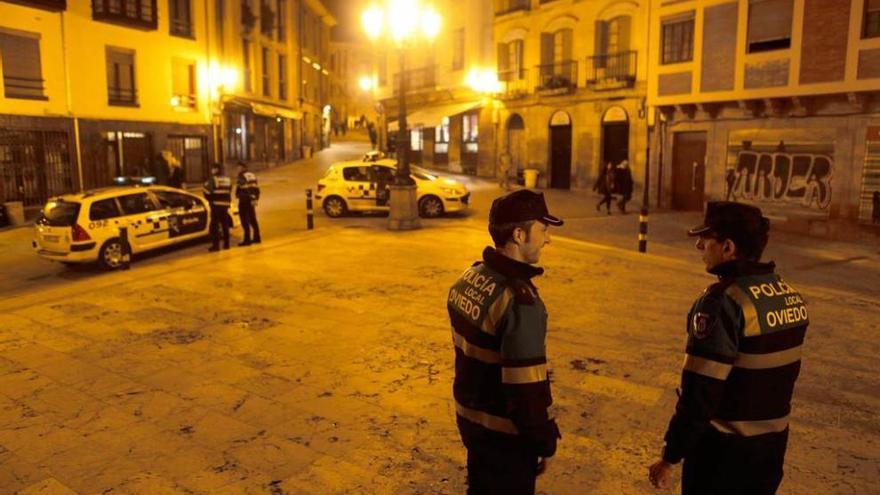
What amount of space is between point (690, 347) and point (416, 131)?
34233mm

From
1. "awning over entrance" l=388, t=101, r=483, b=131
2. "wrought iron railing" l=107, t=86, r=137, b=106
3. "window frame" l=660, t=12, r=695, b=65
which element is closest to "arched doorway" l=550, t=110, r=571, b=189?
"awning over entrance" l=388, t=101, r=483, b=131

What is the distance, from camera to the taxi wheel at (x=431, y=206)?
17719 mm

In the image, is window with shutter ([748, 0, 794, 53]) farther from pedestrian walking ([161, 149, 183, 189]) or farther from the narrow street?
pedestrian walking ([161, 149, 183, 189])

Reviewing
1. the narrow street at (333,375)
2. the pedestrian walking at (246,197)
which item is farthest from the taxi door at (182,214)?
the narrow street at (333,375)

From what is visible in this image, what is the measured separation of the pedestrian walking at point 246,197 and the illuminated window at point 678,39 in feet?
43.7

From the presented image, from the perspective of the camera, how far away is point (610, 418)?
17.2 feet

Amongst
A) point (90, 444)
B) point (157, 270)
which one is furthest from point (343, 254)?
point (90, 444)

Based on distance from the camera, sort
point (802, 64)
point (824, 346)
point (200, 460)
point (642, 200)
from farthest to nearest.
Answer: point (642, 200)
point (802, 64)
point (824, 346)
point (200, 460)

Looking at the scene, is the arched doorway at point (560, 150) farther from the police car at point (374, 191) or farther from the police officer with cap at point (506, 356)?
the police officer with cap at point (506, 356)

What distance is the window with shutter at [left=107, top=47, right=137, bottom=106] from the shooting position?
23109 millimetres

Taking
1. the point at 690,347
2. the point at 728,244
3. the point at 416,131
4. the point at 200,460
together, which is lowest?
the point at 200,460

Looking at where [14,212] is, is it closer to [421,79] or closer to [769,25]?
[769,25]

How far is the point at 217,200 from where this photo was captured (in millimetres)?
13094

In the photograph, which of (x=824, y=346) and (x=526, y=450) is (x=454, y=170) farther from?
(x=526, y=450)
